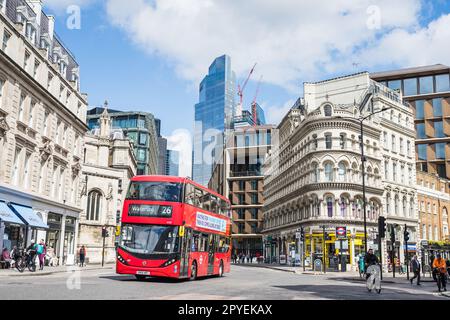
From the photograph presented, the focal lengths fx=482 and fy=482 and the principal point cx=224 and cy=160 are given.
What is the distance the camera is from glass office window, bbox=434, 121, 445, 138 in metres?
82.4

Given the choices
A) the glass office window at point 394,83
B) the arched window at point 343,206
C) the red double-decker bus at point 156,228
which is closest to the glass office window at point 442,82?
the glass office window at point 394,83

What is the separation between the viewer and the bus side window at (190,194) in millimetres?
20844

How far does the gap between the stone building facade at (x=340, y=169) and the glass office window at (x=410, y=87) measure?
20.2 meters

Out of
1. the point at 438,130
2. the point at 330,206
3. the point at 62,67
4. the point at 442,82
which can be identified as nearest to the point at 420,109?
the point at 438,130

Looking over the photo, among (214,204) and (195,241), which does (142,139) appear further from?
(195,241)

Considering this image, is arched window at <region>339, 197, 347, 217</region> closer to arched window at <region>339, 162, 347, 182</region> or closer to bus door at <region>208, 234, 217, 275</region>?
arched window at <region>339, 162, 347, 182</region>

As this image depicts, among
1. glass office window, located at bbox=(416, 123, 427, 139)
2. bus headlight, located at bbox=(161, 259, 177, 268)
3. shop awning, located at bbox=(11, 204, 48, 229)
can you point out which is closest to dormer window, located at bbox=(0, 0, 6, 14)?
shop awning, located at bbox=(11, 204, 48, 229)

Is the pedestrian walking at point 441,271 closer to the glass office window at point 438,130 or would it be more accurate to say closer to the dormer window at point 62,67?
the dormer window at point 62,67

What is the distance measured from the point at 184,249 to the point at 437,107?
73.9 meters

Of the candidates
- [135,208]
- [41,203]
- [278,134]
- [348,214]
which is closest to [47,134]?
[41,203]

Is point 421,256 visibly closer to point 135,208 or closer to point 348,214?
point 348,214

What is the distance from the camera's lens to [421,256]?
207ft

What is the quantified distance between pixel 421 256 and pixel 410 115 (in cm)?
1876

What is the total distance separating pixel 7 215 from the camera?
28625 millimetres
